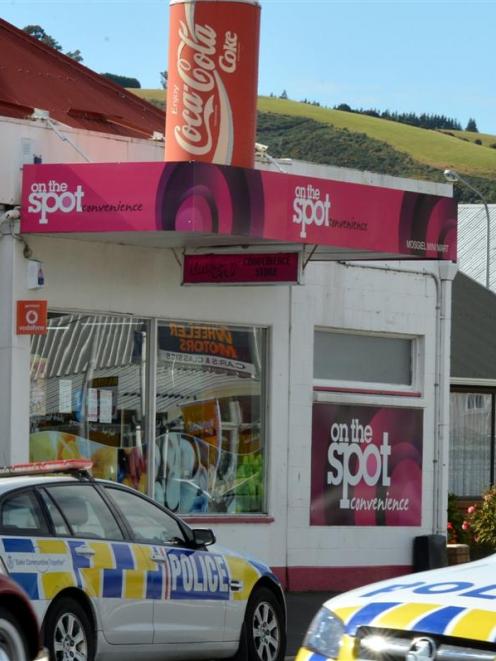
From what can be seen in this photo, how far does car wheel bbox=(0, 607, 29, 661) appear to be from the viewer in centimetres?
939

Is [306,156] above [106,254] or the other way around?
above

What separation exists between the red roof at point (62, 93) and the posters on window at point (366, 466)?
4.36 metres

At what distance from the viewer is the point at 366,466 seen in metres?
19.9

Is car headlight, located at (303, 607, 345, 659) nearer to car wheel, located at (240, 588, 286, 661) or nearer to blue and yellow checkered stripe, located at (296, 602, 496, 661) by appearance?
blue and yellow checkered stripe, located at (296, 602, 496, 661)

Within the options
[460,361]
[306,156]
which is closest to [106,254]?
[460,361]

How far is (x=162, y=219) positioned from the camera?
15156 mm

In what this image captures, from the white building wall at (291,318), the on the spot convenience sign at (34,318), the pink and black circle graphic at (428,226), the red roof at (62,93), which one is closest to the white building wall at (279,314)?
the white building wall at (291,318)

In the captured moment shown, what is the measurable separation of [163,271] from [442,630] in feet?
35.2

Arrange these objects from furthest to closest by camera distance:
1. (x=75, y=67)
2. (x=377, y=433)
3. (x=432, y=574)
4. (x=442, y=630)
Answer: (x=75, y=67)
(x=377, y=433)
(x=432, y=574)
(x=442, y=630)

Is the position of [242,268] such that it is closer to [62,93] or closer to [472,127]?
[62,93]

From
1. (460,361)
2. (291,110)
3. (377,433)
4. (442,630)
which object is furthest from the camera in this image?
(291,110)

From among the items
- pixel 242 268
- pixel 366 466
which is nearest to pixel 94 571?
pixel 242 268

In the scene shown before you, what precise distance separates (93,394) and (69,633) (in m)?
6.76

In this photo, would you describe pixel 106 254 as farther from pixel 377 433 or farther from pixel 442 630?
pixel 442 630
